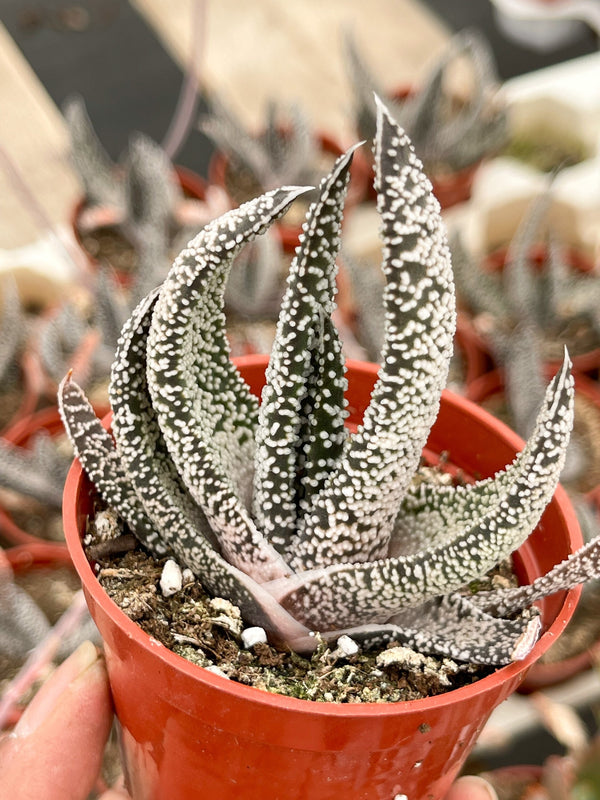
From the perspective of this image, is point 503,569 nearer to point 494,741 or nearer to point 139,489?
point 139,489

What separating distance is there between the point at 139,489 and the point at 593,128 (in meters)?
1.45

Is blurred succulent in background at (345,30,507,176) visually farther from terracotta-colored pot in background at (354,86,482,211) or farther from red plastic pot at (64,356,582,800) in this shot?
red plastic pot at (64,356,582,800)

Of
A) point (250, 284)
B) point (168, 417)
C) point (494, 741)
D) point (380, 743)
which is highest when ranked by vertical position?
point (168, 417)

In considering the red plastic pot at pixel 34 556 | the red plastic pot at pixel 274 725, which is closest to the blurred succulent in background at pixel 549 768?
the red plastic pot at pixel 274 725

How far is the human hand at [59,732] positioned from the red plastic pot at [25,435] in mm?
475

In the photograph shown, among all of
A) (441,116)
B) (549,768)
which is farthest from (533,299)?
(549,768)

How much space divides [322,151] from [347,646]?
128 cm

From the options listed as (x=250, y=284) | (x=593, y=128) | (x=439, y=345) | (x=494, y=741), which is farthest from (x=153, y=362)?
(x=593, y=128)

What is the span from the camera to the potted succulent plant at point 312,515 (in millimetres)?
423

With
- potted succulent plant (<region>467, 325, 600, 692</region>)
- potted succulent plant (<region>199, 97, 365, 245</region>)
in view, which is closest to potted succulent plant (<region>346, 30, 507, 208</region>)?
potted succulent plant (<region>199, 97, 365, 245</region>)

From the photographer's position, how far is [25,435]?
3.77 feet

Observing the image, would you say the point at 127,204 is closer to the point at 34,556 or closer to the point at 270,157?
the point at 270,157

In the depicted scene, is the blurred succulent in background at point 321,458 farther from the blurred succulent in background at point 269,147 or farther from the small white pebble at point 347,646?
the blurred succulent in background at point 269,147

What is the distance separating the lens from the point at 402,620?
0.55 metres
